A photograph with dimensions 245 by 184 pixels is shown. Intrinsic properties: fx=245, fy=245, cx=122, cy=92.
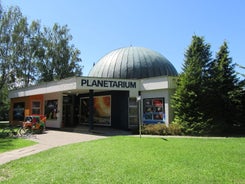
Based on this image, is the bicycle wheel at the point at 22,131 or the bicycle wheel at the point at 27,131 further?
the bicycle wheel at the point at 22,131

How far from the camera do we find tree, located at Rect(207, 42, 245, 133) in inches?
669

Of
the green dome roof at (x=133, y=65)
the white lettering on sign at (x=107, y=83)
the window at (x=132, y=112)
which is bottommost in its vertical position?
the window at (x=132, y=112)

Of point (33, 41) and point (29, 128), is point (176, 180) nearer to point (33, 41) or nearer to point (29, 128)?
point (29, 128)

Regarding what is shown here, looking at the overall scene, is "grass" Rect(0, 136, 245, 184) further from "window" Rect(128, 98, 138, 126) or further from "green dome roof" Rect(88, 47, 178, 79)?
"green dome roof" Rect(88, 47, 178, 79)

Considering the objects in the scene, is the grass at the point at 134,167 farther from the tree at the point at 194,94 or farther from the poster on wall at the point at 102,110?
the poster on wall at the point at 102,110

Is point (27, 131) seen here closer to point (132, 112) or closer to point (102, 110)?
point (102, 110)

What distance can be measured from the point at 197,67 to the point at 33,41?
25334 mm

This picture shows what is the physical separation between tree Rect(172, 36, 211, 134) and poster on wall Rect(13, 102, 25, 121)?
67.2 ft

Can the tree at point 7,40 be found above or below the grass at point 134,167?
above

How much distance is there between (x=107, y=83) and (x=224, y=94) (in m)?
8.98

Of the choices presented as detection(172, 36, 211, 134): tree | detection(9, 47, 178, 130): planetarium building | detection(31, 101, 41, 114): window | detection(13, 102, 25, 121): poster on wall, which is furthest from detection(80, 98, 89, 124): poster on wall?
detection(172, 36, 211, 134): tree

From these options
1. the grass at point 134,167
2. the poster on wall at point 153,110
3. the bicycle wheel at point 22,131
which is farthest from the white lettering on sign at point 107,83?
the grass at point 134,167

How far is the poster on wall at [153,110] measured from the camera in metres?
19.8

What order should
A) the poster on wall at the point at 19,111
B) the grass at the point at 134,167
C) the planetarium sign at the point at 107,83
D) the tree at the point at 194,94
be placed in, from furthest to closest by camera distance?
the poster on wall at the point at 19,111 → the planetarium sign at the point at 107,83 → the tree at the point at 194,94 → the grass at the point at 134,167
